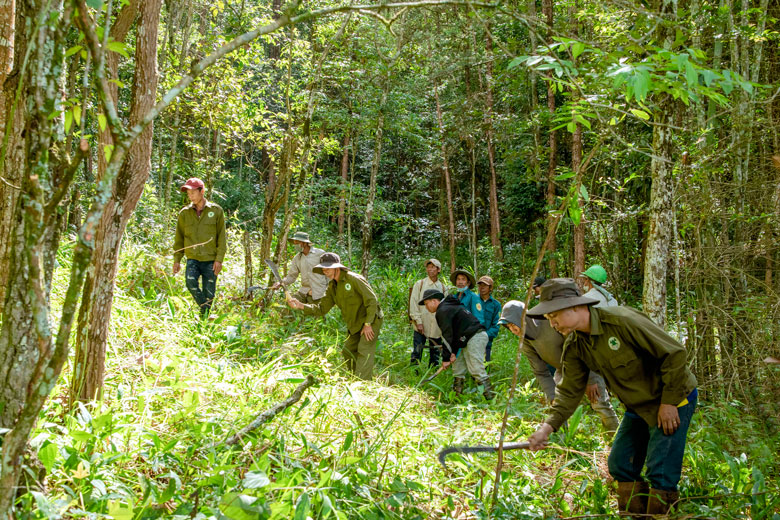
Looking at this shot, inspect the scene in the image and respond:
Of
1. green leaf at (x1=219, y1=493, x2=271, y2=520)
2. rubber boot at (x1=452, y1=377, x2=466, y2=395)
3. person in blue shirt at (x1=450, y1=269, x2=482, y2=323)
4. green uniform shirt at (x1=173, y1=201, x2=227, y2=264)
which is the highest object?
green uniform shirt at (x1=173, y1=201, x2=227, y2=264)

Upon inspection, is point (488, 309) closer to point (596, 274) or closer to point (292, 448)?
point (596, 274)

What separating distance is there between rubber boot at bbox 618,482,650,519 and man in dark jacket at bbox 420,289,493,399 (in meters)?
2.97

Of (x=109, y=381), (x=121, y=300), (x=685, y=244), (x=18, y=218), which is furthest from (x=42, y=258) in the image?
(x=685, y=244)

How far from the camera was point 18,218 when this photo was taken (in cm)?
200

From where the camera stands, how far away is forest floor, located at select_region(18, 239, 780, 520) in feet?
8.54

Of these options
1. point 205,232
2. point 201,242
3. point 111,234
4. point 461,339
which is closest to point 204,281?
point 201,242

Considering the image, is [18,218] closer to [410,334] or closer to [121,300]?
[121,300]

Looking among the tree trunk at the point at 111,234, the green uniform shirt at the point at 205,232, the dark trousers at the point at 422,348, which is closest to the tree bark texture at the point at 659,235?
the dark trousers at the point at 422,348

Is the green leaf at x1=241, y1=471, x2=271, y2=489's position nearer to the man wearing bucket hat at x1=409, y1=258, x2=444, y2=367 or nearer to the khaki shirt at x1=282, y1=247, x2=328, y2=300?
the man wearing bucket hat at x1=409, y1=258, x2=444, y2=367

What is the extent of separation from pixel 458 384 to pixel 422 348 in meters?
1.38

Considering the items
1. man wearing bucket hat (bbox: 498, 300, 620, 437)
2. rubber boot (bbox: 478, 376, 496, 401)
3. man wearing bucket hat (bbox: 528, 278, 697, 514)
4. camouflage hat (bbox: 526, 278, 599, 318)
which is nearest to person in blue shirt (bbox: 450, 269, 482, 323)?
rubber boot (bbox: 478, 376, 496, 401)

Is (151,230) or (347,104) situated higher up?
(347,104)

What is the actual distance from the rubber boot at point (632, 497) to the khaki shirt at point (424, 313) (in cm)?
425

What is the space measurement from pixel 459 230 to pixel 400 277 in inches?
262
